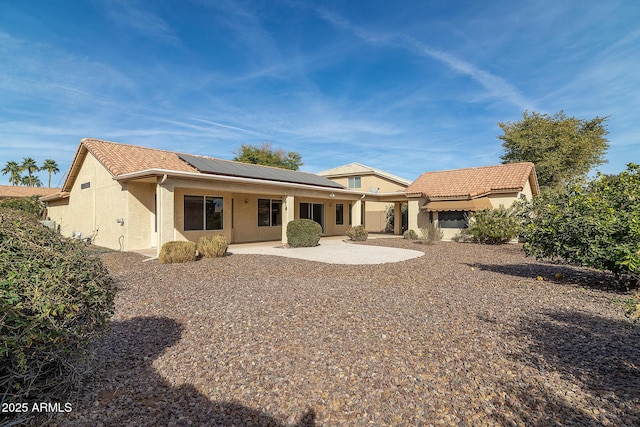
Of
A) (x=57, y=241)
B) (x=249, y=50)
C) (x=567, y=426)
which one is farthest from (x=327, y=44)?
(x=567, y=426)

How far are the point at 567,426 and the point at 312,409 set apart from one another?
2.54 metres

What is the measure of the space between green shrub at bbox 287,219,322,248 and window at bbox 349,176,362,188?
20199 mm

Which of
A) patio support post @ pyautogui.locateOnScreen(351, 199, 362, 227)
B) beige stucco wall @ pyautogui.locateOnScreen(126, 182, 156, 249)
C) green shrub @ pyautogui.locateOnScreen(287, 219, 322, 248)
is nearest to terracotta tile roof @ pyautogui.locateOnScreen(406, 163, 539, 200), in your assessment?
patio support post @ pyautogui.locateOnScreen(351, 199, 362, 227)

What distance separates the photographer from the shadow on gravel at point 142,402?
3.26m

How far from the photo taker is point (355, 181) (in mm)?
38656

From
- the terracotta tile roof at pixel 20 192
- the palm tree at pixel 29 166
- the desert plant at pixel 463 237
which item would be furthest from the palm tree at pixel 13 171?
the desert plant at pixel 463 237

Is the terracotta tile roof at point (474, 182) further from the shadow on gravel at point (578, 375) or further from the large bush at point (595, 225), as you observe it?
the shadow on gravel at point (578, 375)

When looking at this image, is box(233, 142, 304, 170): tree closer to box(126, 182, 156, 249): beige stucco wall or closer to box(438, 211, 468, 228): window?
box(438, 211, 468, 228): window

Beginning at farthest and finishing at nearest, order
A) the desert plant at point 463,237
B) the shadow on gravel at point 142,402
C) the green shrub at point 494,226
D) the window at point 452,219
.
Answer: the window at point 452,219
the desert plant at point 463,237
the green shrub at point 494,226
the shadow on gravel at point 142,402

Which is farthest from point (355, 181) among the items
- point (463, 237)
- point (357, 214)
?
point (463, 237)

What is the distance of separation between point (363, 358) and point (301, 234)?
563 inches

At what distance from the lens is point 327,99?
2581 cm

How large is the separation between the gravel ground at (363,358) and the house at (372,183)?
29.1m

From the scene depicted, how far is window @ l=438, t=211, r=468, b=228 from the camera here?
25047 mm
